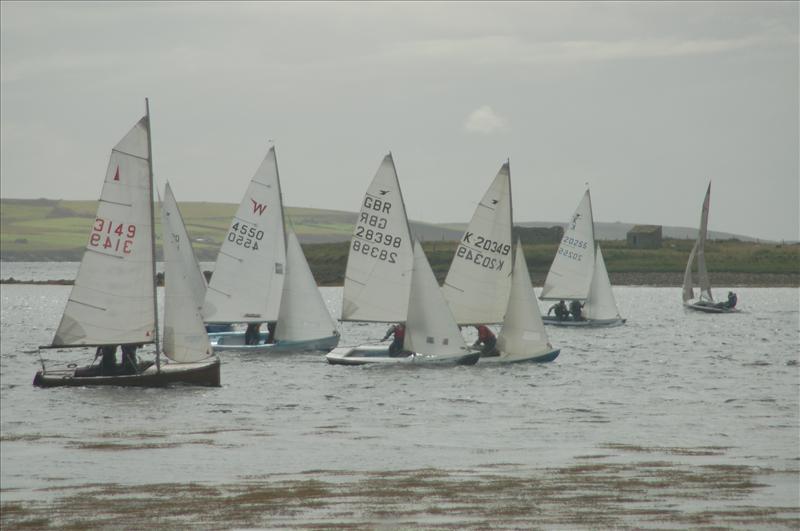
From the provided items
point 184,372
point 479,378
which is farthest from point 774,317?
point 184,372

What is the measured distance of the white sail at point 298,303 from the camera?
173 ft

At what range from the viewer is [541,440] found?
99.4 feet

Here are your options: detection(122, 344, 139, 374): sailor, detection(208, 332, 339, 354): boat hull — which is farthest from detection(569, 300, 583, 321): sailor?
detection(122, 344, 139, 374): sailor

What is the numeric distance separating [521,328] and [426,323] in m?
4.53

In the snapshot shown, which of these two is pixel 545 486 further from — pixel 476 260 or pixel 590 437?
pixel 476 260

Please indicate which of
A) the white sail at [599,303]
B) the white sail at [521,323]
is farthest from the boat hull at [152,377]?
the white sail at [599,303]

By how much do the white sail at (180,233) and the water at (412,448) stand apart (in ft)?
19.9

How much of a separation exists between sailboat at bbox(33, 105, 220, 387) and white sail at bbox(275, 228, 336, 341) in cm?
1240

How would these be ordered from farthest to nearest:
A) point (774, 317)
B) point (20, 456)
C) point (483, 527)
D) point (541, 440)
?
point (774, 317), point (541, 440), point (20, 456), point (483, 527)

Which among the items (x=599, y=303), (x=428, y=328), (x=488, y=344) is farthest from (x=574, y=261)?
(x=428, y=328)

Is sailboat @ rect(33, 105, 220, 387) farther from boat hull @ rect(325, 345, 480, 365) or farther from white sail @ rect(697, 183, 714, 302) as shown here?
white sail @ rect(697, 183, 714, 302)

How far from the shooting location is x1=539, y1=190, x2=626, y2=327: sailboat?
8075 cm

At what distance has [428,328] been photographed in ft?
→ 152

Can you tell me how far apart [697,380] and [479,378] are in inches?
368
